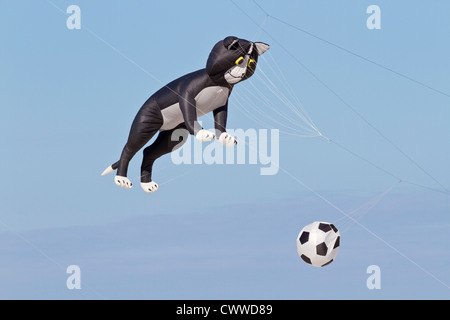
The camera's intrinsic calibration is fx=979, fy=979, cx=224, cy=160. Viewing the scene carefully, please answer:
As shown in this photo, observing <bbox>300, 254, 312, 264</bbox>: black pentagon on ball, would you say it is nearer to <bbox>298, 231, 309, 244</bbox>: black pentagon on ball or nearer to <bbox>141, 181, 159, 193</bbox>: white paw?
<bbox>298, 231, 309, 244</bbox>: black pentagon on ball

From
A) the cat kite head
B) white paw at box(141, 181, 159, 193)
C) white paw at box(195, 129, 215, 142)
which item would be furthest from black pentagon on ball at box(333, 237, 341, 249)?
white paw at box(141, 181, 159, 193)

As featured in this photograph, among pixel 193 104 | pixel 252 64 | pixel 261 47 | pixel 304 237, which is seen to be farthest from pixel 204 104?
pixel 304 237

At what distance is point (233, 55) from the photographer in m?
18.7

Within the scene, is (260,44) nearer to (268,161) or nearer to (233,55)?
(233,55)

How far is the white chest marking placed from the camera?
62.3ft

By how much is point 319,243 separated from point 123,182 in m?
4.24

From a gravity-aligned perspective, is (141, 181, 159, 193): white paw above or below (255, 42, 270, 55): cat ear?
below

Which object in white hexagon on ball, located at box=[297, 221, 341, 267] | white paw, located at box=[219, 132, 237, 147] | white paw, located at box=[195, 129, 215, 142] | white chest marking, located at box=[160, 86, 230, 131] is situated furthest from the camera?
white hexagon on ball, located at box=[297, 221, 341, 267]

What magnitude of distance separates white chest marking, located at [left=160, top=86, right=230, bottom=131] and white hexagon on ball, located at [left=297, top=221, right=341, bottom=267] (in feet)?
9.98

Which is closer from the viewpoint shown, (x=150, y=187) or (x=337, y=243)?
(x=337, y=243)

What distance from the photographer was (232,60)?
18.7 meters

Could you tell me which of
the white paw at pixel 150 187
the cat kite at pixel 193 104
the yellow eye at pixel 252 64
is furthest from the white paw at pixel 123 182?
the yellow eye at pixel 252 64

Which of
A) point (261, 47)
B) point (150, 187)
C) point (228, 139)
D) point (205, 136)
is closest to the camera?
point (205, 136)

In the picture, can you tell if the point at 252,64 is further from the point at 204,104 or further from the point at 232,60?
the point at 204,104
